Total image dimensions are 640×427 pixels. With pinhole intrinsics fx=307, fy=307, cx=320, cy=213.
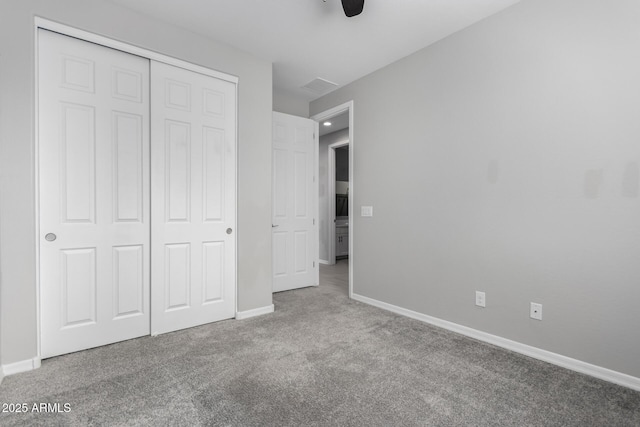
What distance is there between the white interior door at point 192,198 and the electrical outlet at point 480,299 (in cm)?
223

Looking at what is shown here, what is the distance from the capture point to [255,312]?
3154mm

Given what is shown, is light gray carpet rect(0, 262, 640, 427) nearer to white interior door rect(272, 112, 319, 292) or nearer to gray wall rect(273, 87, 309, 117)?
white interior door rect(272, 112, 319, 292)

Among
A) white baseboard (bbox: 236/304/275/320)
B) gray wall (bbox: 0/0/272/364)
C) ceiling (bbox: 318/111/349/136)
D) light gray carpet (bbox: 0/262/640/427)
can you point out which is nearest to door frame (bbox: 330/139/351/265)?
ceiling (bbox: 318/111/349/136)

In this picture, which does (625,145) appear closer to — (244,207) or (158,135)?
(244,207)

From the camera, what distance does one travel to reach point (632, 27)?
1.87 metres

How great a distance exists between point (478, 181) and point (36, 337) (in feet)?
11.5

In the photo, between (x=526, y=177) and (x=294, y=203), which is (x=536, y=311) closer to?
(x=526, y=177)

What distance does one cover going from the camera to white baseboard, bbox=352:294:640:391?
1908mm

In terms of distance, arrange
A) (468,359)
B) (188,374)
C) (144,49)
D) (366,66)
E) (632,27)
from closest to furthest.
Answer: (632,27)
(188,374)
(468,359)
(144,49)
(366,66)

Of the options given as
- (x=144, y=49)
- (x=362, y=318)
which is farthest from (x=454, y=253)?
(x=144, y=49)

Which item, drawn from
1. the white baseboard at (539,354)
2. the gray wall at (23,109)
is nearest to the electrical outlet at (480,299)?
the white baseboard at (539,354)

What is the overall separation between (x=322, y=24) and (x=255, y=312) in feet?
9.08

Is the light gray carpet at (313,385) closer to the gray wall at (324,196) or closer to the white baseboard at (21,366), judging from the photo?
the white baseboard at (21,366)

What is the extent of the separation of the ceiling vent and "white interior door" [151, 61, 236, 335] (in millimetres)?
1177
